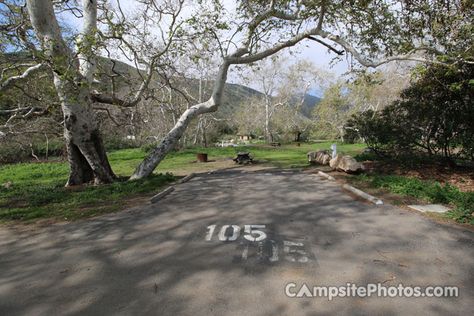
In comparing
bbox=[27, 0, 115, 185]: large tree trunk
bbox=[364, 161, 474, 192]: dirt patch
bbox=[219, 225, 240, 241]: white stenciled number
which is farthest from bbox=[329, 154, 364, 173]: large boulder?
bbox=[27, 0, 115, 185]: large tree trunk

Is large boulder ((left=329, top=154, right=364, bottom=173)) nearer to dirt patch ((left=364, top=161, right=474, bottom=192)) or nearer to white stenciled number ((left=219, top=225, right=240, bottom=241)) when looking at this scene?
dirt patch ((left=364, top=161, right=474, bottom=192))

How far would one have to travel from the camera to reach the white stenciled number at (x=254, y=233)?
427 cm

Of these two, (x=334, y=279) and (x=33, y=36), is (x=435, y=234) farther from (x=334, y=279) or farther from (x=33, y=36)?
(x=33, y=36)

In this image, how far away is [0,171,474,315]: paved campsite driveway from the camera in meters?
2.67

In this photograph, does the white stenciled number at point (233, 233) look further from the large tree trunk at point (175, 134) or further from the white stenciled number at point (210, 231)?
the large tree trunk at point (175, 134)

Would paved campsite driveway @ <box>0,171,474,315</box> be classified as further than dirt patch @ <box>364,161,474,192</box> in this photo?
No

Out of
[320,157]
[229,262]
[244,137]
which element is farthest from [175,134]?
[244,137]

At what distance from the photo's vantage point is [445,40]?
347 inches

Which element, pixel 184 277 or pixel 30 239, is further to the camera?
pixel 30 239

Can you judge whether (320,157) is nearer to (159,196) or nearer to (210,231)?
(159,196)

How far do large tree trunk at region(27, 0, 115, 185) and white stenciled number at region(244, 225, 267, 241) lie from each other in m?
6.50

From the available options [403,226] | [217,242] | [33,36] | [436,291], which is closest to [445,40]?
[403,226]

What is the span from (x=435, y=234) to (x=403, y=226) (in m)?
0.46

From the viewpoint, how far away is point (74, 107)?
9328 millimetres
